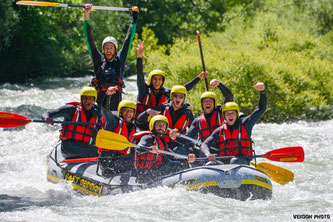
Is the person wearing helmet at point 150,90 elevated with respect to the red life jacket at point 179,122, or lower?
elevated

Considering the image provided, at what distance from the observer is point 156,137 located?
603 centimetres

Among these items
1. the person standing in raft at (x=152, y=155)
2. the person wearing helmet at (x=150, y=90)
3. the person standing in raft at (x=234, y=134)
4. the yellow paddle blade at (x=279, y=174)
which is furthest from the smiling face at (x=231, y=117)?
the person wearing helmet at (x=150, y=90)

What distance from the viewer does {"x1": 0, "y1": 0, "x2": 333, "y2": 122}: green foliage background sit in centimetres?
1277

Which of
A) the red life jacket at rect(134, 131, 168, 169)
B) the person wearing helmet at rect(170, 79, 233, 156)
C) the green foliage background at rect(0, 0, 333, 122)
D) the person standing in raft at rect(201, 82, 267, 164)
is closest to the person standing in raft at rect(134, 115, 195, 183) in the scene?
the red life jacket at rect(134, 131, 168, 169)

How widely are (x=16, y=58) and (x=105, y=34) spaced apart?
434 cm

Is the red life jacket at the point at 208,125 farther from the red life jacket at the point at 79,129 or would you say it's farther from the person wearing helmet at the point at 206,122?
the red life jacket at the point at 79,129

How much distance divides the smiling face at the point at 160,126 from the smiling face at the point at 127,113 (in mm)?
475

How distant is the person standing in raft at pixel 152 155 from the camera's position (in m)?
5.95

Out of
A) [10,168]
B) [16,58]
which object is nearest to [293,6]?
[16,58]

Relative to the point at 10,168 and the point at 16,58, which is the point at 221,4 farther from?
the point at 10,168

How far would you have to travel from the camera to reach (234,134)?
20.0ft

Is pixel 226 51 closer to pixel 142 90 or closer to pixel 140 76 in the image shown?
Result: pixel 142 90

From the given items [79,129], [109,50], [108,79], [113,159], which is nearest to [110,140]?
[113,159]

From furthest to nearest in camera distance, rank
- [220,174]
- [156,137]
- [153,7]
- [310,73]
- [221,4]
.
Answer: [221,4]
[153,7]
[310,73]
[156,137]
[220,174]
